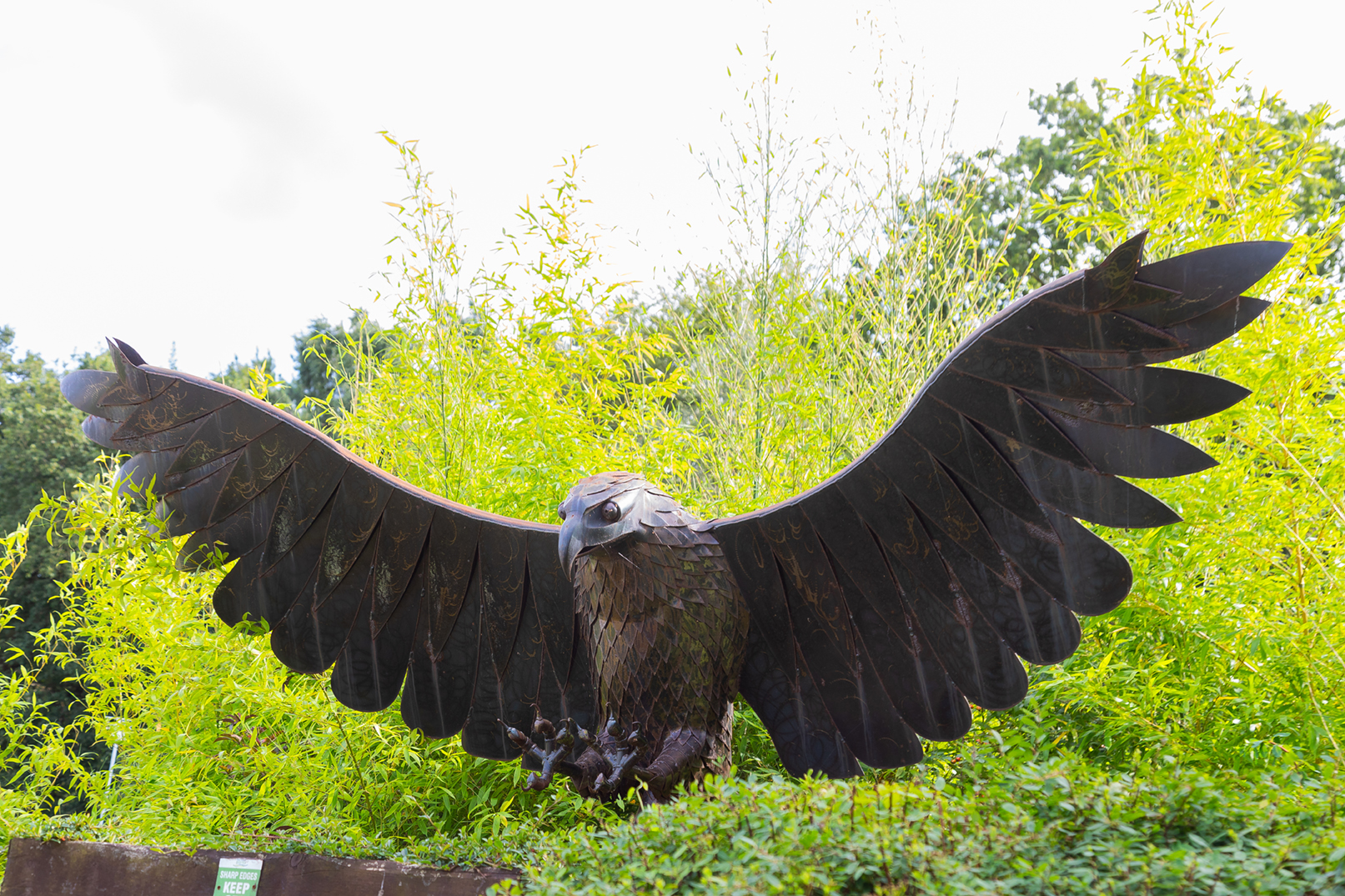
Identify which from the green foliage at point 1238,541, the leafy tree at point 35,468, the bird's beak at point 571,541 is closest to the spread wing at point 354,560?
the bird's beak at point 571,541

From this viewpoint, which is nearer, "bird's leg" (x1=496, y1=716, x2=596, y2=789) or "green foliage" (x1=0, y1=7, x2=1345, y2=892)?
"green foliage" (x1=0, y1=7, x2=1345, y2=892)

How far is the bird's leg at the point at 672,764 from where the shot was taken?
77.9 inches

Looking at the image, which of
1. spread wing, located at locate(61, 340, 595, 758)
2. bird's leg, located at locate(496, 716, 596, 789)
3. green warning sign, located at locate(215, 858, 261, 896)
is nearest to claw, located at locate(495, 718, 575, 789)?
bird's leg, located at locate(496, 716, 596, 789)

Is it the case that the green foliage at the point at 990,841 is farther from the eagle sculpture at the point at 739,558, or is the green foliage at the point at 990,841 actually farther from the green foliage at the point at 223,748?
the green foliage at the point at 223,748

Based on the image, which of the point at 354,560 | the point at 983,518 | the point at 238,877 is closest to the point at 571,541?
the point at 354,560

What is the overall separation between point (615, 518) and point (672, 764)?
2.00 ft

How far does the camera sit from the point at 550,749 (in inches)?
76.3

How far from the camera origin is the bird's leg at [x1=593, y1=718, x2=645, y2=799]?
1920 mm

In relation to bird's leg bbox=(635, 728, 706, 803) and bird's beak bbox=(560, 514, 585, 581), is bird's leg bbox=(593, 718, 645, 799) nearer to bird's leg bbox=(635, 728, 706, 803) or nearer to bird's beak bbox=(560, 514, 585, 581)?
bird's leg bbox=(635, 728, 706, 803)

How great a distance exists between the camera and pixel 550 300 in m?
3.52

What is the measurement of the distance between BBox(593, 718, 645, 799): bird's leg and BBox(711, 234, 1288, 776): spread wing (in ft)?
1.44

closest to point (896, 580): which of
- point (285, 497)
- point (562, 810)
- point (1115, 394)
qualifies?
point (1115, 394)

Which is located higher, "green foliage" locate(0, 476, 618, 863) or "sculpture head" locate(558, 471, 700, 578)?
"sculpture head" locate(558, 471, 700, 578)

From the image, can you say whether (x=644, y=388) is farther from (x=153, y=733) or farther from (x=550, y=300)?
(x=153, y=733)
